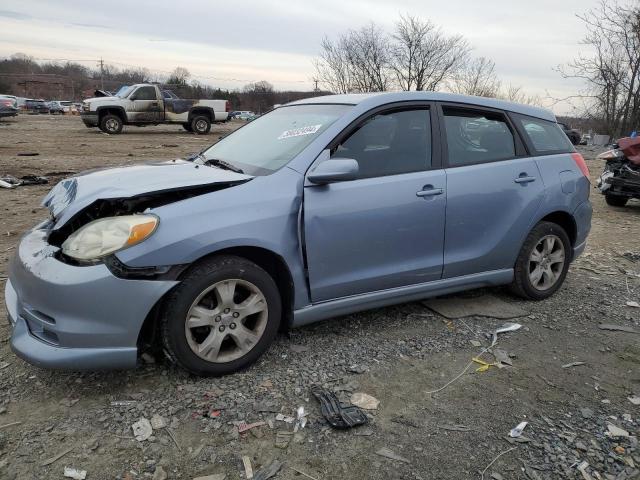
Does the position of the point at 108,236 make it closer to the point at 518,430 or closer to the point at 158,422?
the point at 158,422

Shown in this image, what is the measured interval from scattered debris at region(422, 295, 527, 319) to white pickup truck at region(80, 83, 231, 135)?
19448 mm

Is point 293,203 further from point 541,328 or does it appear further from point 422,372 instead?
point 541,328

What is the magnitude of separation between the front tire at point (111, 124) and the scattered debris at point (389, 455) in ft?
68.4

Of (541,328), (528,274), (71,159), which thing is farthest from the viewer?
(71,159)

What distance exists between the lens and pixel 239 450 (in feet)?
7.87

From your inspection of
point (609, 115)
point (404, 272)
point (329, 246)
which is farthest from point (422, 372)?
point (609, 115)

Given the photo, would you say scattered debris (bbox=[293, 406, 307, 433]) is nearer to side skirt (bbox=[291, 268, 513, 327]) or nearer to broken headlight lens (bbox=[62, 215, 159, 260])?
side skirt (bbox=[291, 268, 513, 327])

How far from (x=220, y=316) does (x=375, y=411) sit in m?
0.98

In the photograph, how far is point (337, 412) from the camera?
268 cm

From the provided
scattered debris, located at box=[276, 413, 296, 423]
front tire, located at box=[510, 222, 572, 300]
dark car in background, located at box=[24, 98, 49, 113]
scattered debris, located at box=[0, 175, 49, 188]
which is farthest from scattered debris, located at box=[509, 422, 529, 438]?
dark car in background, located at box=[24, 98, 49, 113]

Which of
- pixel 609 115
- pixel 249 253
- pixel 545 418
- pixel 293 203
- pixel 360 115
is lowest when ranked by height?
pixel 545 418

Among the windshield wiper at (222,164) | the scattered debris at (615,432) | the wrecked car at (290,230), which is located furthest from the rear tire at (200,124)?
the scattered debris at (615,432)

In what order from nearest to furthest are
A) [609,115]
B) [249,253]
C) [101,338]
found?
[101,338], [249,253], [609,115]

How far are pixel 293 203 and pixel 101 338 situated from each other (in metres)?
1.27
